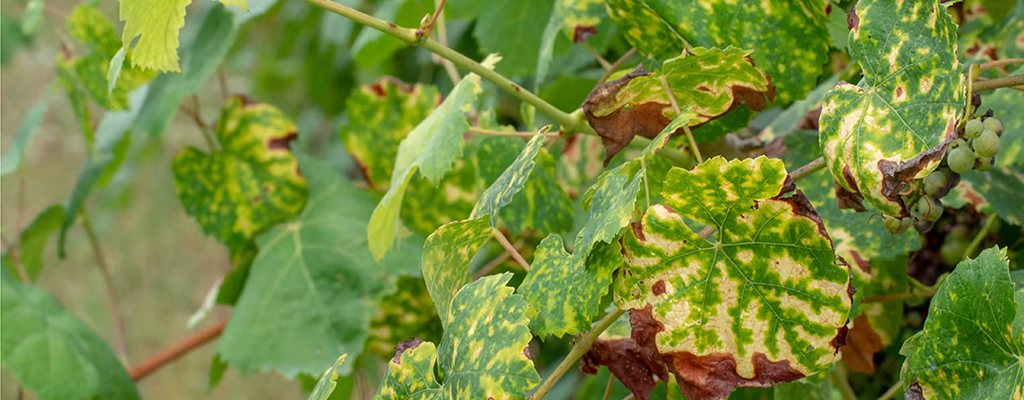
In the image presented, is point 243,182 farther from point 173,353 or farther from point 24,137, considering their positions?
point 24,137

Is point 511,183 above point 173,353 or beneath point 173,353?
above

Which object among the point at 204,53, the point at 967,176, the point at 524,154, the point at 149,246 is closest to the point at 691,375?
the point at 524,154


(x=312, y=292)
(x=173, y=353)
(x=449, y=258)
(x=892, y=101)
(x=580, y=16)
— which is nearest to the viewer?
(x=892, y=101)

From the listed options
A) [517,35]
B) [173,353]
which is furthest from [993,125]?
[173,353]

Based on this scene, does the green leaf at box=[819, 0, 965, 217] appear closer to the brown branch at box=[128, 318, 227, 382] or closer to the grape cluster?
the grape cluster

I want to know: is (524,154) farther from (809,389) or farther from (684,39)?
(809,389)

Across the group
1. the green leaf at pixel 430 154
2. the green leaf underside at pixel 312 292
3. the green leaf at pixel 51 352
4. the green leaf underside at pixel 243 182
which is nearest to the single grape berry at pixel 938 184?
the green leaf at pixel 430 154
